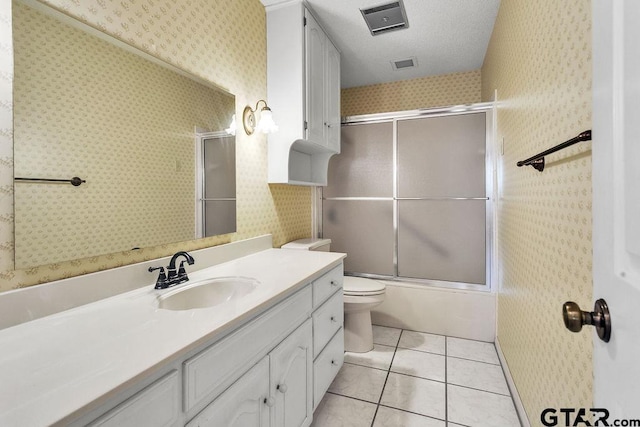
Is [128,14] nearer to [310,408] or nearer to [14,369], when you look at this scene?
[14,369]

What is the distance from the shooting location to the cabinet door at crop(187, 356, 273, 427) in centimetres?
84

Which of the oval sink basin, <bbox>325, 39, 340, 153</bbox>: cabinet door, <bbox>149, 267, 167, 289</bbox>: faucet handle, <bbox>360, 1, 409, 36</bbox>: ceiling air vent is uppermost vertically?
<bbox>360, 1, 409, 36</bbox>: ceiling air vent

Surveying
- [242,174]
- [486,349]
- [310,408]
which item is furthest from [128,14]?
[486,349]

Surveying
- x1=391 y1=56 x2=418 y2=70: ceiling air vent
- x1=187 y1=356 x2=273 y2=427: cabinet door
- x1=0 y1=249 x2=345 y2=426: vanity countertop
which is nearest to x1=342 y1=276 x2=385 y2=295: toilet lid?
x1=0 y1=249 x2=345 y2=426: vanity countertop

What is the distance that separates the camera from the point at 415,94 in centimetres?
336

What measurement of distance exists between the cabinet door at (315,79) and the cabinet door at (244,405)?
154 centimetres

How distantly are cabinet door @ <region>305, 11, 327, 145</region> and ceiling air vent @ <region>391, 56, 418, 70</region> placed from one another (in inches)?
35.6

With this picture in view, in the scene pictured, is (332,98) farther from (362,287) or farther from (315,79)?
(362,287)

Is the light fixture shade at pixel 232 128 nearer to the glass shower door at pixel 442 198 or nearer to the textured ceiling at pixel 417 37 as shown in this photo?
the textured ceiling at pixel 417 37

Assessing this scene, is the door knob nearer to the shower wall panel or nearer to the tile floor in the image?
the tile floor

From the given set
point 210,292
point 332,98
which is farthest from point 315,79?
point 210,292

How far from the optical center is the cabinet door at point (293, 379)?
1156 millimetres

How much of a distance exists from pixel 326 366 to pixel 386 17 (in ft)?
7.82

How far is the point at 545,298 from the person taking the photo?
1207mm
